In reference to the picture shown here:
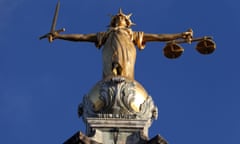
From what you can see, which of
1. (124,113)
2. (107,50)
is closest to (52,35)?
(107,50)

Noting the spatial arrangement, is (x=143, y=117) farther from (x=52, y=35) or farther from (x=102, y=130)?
(x=52, y=35)

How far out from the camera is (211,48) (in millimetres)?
41938

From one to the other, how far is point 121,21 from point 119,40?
4.41ft

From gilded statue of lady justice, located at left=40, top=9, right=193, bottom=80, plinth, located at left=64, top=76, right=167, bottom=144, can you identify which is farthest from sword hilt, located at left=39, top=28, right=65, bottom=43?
plinth, located at left=64, top=76, right=167, bottom=144

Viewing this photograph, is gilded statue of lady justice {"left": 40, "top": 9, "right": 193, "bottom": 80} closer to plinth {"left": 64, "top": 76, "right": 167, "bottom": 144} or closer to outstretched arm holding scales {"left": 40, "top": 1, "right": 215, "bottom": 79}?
outstretched arm holding scales {"left": 40, "top": 1, "right": 215, "bottom": 79}

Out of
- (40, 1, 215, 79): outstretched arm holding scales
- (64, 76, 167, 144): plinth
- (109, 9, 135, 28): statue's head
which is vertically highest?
(109, 9, 135, 28): statue's head

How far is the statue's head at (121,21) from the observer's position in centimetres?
4278

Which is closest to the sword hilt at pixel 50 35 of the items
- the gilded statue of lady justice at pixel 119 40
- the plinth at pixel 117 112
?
the gilded statue of lady justice at pixel 119 40

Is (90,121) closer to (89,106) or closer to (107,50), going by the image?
(89,106)

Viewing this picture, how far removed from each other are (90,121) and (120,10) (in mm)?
5649

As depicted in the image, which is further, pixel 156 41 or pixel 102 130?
pixel 156 41

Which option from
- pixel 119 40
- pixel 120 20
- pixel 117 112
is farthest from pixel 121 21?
pixel 117 112

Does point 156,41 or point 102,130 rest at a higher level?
point 156,41

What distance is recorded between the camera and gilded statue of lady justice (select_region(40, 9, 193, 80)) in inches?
→ 1615
